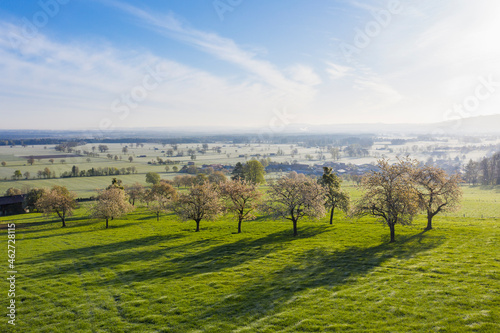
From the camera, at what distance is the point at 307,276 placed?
79.9 ft

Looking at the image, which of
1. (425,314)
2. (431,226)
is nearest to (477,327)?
(425,314)

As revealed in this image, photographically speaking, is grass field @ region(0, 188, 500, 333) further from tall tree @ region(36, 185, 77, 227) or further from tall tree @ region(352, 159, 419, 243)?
tall tree @ region(36, 185, 77, 227)

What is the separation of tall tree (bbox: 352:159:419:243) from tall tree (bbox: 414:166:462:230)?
485 cm

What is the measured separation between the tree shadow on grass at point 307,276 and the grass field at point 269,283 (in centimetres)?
11

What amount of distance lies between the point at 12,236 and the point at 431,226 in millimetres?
73328

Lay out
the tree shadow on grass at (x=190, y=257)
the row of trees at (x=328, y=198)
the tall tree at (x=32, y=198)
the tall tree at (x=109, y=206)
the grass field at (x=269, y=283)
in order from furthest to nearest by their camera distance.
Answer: the tall tree at (x=32, y=198), the tall tree at (x=109, y=206), the row of trees at (x=328, y=198), the tree shadow on grass at (x=190, y=257), the grass field at (x=269, y=283)

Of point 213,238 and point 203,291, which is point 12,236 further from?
point 203,291

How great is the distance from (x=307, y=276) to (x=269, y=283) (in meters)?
3.93

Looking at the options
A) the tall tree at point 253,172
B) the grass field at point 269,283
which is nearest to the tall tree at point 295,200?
the grass field at point 269,283

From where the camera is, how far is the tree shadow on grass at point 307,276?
18.4 meters

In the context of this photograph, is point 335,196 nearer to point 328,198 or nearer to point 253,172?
point 328,198

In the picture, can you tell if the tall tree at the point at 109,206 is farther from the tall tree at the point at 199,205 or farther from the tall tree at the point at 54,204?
the tall tree at the point at 199,205

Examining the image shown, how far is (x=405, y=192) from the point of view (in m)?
34.4

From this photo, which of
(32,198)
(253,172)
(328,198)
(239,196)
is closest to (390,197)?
(328,198)
